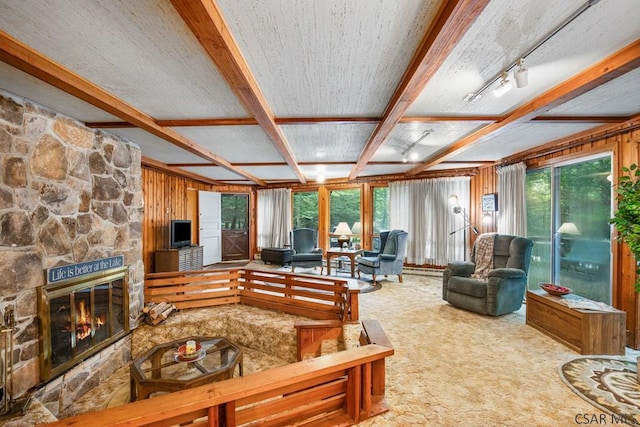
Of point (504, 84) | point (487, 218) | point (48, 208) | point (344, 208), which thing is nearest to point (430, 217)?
point (487, 218)

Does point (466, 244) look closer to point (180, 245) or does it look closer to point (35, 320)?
point (180, 245)

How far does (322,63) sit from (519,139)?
9.70 feet

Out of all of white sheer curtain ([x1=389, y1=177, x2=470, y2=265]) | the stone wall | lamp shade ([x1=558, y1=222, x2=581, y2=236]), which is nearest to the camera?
the stone wall

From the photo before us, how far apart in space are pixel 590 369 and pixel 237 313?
3.60m

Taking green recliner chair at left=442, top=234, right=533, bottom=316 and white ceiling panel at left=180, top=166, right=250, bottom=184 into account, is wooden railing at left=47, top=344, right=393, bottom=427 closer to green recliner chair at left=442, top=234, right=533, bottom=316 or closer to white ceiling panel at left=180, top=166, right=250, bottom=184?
green recliner chair at left=442, top=234, right=533, bottom=316

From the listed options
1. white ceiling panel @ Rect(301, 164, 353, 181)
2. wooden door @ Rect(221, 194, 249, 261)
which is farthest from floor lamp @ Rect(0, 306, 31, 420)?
wooden door @ Rect(221, 194, 249, 261)

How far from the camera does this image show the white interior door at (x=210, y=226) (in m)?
6.48

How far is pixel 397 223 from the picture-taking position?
5891mm

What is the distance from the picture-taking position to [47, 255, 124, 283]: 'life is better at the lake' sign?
2.28 metres

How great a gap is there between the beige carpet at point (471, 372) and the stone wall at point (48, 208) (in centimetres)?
93

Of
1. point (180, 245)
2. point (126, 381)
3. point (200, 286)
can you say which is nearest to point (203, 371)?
point (126, 381)

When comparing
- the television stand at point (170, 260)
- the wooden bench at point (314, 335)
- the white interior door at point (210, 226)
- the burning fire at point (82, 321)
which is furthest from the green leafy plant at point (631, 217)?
the white interior door at point (210, 226)

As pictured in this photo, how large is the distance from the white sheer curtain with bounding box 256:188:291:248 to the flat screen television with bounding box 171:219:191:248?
2097mm

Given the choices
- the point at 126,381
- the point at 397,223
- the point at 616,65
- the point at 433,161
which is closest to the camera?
the point at 616,65
